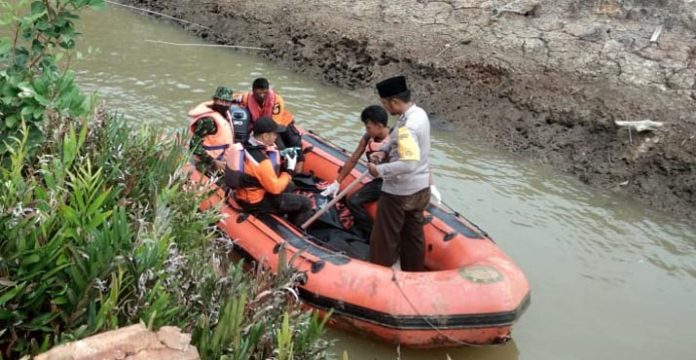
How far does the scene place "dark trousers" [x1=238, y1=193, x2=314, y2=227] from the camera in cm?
529

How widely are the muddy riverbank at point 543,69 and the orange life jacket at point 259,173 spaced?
4.32 meters

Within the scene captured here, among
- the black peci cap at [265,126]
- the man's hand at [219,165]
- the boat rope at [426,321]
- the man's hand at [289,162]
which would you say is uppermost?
the black peci cap at [265,126]

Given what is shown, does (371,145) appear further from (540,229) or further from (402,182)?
(540,229)

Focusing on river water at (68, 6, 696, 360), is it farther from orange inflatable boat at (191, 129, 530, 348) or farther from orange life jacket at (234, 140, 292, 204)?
orange life jacket at (234, 140, 292, 204)

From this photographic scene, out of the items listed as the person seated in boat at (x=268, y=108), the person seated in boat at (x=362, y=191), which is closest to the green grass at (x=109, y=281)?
the person seated in boat at (x=362, y=191)

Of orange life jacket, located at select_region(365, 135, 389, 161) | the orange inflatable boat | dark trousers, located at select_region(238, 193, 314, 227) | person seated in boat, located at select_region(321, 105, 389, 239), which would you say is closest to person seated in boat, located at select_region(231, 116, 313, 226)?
dark trousers, located at select_region(238, 193, 314, 227)

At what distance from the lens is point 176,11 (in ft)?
47.1

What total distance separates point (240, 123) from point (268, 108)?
330 millimetres

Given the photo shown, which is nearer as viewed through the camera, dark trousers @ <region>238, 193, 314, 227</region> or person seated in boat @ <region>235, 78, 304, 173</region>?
dark trousers @ <region>238, 193, 314, 227</region>

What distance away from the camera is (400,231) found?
5117mm

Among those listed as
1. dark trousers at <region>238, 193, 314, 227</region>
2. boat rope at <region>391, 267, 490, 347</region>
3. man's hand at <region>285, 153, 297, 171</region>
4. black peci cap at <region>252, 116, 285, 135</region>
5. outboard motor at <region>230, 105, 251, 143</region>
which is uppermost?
black peci cap at <region>252, 116, 285, 135</region>

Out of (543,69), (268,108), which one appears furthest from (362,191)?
(543,69)

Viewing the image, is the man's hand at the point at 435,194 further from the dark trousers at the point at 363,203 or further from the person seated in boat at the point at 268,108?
the person seated in boat at the point at 268,108

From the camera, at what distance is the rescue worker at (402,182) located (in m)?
4.64
